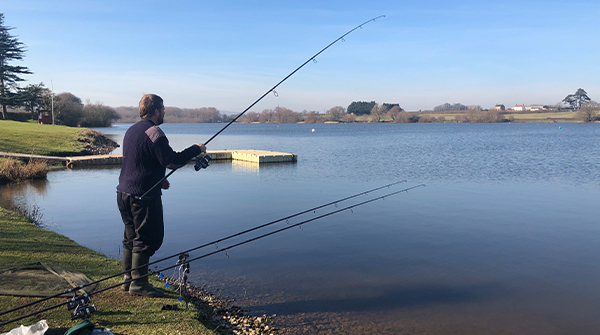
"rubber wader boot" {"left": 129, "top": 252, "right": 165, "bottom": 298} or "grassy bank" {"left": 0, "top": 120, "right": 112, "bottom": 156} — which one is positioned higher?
"grassy bank" {"left": 0, "top": 120, "right": 112, "bottom": 156}

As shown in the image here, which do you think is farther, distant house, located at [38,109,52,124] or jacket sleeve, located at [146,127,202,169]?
distant house, located at [38,109,52,124]

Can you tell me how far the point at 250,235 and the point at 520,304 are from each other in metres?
4.89

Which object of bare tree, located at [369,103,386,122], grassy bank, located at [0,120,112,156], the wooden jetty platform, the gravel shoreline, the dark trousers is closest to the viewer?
the dark trousers

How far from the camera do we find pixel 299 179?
1698 cm

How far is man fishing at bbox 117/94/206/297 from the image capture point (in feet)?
13.3

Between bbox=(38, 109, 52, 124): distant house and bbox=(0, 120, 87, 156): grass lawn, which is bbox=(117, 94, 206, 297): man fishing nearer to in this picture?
bbox=(0, 120, 87, 156): grass lawn

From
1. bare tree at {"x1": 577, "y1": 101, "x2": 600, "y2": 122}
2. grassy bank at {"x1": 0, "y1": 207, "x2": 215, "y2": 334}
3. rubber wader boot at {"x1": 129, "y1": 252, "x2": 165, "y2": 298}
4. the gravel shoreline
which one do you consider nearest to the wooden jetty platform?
grassy bank at {"x1": 0, "y1": 207, "x2": 215, "y2": 334}

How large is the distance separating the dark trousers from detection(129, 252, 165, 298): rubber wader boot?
8 centimetres

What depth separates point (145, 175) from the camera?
4121 millimetres

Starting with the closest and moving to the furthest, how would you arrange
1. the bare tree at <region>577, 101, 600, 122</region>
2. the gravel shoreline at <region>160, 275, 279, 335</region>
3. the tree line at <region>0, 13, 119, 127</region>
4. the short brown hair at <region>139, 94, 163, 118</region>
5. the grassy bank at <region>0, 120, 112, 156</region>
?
the short brown hair at <region>139, 94, 163, 118</region>, the gravel shoreline at <region>160, 275, 279, 335</region>, the grassy bank at <region>0, 120, 112, 156</region>, the tree line at <region>0, 13, 119, 127</region>, the bare tree at <region>577, 101, 600, 122</region>

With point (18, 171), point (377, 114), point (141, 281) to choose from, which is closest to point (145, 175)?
point (141, 281)

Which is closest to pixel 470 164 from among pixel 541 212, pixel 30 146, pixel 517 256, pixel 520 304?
pixel 541 212

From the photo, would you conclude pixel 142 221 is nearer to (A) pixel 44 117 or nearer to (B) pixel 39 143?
(B) pixel 39 143

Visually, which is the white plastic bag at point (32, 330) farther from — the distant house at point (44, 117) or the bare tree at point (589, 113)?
the bare tree at point (589, 113)
